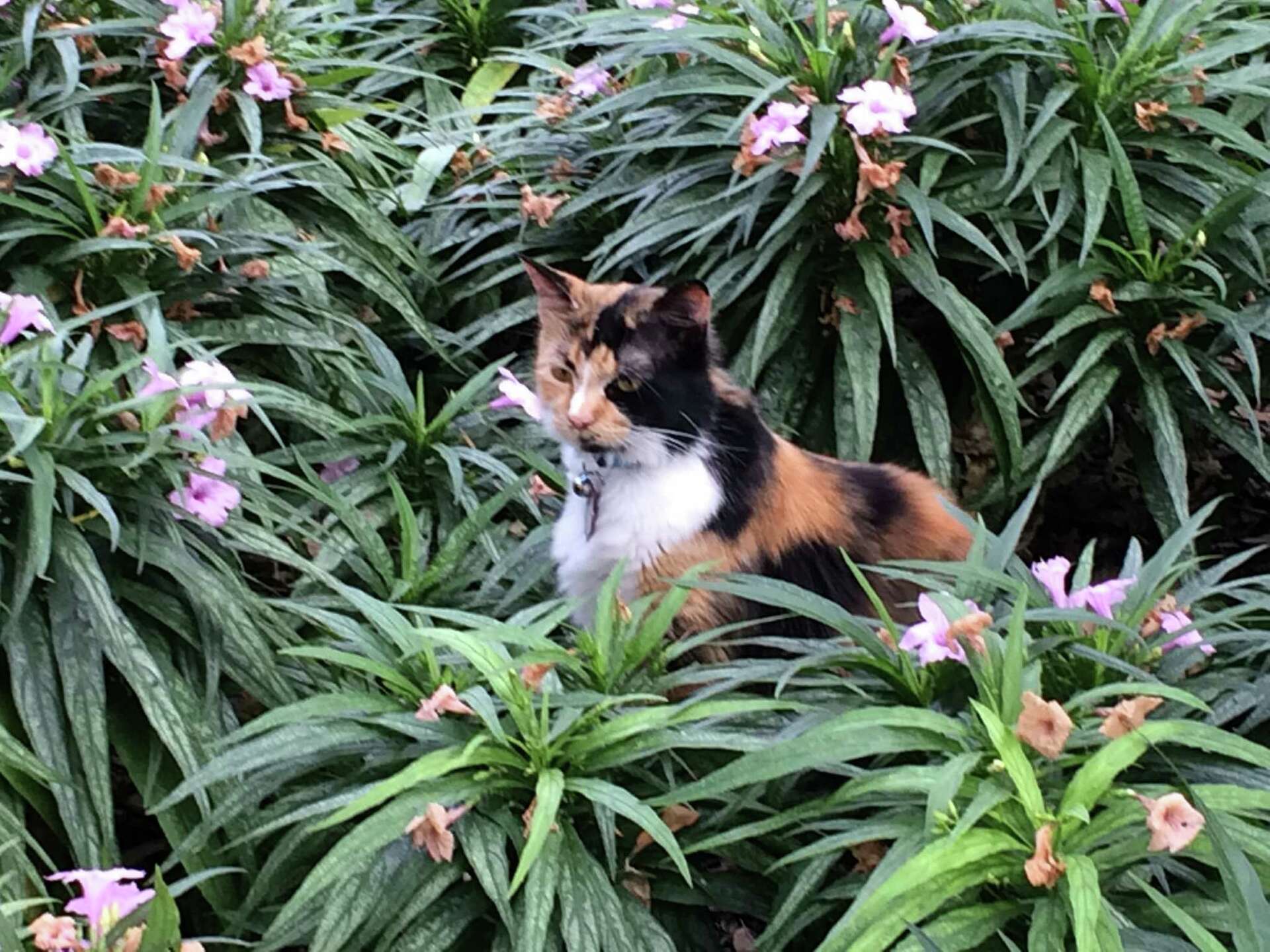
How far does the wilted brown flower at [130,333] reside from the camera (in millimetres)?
2975

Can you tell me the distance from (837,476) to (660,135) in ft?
4.16

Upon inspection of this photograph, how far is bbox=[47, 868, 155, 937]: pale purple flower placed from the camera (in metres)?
1.89

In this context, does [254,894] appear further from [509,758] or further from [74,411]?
[74,411]

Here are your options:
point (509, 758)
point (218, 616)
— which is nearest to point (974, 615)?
point (509, 758)

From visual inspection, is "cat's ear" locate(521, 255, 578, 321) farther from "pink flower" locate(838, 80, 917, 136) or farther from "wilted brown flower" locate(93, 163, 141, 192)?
"wilted brown flower" locate(93, 163, 141, 192)

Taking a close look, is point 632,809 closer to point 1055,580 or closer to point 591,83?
point 1055,580

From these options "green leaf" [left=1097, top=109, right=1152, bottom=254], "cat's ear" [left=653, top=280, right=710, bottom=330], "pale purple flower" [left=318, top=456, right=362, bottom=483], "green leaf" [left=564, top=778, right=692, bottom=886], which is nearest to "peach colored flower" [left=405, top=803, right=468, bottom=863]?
"green leaf" [left=564, top=778, right=692, bottom=886]

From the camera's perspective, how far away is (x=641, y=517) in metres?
2.76

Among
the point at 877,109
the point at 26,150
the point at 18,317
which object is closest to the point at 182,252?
the point at 26,150

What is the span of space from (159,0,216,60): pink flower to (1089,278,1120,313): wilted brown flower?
2.22m

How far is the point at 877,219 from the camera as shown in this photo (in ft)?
11.2

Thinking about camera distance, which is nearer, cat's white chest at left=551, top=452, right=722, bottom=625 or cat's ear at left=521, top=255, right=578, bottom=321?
cat's white chest at left=551, top=452, right=722, bottom=625

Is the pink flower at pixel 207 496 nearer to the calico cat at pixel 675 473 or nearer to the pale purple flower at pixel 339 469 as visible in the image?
the calico cat at pixel 675 473

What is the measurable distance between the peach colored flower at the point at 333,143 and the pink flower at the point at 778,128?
3.96ft
